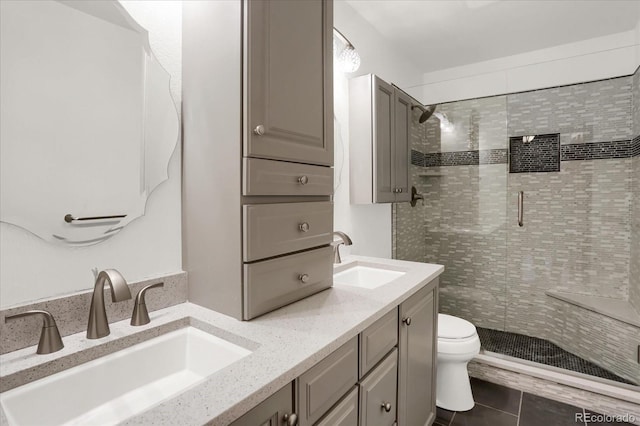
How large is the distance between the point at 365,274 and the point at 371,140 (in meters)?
0.81

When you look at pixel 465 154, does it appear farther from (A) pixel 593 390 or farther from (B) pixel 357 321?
(B) pixel 357 321

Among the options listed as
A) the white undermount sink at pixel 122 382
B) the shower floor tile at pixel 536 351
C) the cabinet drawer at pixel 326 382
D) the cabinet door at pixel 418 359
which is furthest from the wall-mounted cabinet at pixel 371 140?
the shower floor tile at pixel 536 351

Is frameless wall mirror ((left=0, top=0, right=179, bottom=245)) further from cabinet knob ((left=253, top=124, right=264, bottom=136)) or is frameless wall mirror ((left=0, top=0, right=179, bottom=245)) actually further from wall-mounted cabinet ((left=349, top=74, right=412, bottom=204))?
wall-mounted cabinet ((left=349, top=74, right=412, bottom=204))

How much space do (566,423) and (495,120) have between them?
229cm

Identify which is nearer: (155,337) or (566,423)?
(155,337)

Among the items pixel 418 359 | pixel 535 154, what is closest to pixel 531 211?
pixel 535 154

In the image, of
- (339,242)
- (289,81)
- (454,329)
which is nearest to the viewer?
(289,81)

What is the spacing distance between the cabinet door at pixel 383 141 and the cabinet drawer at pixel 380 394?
1.01 m

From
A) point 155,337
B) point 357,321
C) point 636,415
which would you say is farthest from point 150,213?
point 636,415

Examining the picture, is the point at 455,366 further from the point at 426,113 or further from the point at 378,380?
the point at 426,113

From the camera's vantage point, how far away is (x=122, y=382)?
0.85 m

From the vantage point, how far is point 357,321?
3.25 feet

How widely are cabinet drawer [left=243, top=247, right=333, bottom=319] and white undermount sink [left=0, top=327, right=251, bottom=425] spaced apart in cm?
15

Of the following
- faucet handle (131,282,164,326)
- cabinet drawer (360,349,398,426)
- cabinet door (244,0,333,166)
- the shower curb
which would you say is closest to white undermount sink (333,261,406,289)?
cabinet drawer (360,349,398,426)
